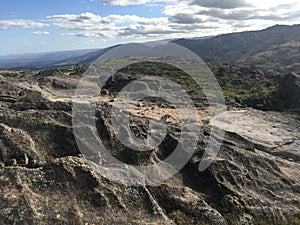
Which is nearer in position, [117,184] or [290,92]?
[117,184]

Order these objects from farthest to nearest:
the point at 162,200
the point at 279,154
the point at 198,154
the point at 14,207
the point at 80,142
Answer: the point at 279,154
the point at 198,154
the point at 80,142
the point at 162,200
the point at 14,207

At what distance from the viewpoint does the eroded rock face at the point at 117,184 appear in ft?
51.1

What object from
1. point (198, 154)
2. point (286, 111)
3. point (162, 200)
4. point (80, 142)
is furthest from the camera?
point (286, 111)

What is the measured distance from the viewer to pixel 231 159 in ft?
78.2

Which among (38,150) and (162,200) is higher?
(38,150)

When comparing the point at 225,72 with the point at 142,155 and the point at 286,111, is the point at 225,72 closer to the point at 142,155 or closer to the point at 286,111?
the point at 286,111

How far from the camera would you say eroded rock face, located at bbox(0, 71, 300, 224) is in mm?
15586

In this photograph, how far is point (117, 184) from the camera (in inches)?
698

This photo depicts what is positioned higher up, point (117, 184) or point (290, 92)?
point (117, 184)

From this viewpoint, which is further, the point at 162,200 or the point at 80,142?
the point at 80,142

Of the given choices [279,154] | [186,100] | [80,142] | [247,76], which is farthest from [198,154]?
[247,76]

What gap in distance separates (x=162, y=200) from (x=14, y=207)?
7486 millimetres

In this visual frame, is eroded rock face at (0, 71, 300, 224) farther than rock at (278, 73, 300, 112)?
No

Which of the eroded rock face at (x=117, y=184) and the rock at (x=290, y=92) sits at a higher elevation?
the eroded rock face at (x=117, y=184)
